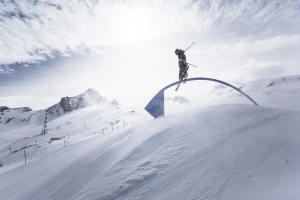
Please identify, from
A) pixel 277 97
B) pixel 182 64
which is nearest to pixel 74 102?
pixel 277 97

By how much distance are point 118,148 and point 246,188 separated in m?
4.81

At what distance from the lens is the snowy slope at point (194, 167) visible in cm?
360

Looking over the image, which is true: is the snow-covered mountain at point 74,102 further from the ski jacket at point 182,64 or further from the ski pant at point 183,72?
the ski jacket at point 182,64

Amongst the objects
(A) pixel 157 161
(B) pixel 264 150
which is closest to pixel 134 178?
(A) pixel 157 161

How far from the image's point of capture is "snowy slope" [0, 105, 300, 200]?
3.60 metres

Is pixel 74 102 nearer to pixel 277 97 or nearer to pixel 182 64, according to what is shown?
pixel 277 97

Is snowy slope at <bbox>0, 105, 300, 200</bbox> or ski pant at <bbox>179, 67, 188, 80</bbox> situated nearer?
snowy slope at <bbox>0, 105, 300, 200</bbox>

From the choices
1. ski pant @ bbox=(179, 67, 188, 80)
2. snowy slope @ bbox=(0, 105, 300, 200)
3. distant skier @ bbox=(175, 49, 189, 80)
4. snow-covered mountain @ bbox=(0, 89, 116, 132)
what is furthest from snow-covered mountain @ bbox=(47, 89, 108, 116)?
snowy slope @ bbox=(0, 105, 300, 200)

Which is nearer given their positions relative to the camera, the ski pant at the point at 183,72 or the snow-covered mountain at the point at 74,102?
the ski pant at the point at 183,72

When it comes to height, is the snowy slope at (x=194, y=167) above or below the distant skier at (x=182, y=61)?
below

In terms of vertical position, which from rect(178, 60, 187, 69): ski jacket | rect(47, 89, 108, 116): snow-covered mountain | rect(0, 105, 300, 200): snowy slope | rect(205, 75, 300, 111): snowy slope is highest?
rect(47, 89, 108, 116): snow-covered mountain

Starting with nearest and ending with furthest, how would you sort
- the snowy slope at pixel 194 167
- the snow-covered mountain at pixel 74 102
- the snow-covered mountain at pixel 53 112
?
the snowy slope at pixel 194 167 → the snow-covered mountain at pixel 53 112 → the snow-covered mountain at pixel 74 102

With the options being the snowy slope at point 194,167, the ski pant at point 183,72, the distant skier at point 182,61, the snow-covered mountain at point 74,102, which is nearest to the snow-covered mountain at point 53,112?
the snow-covered mountain at point 74,102

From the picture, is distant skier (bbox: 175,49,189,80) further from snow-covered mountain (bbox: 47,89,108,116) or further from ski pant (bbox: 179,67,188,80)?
snow-covered mountain (bbox: 47,89,108,116)
